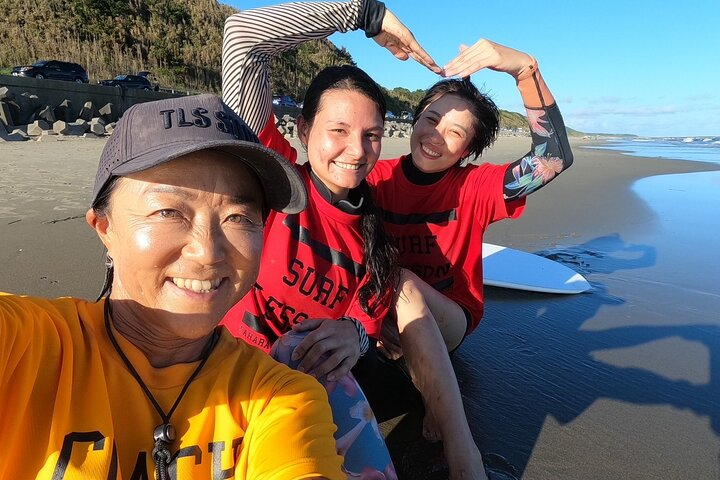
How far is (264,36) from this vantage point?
206 centimetres

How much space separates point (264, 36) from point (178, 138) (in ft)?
4.20

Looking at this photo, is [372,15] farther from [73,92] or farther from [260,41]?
[73,92]

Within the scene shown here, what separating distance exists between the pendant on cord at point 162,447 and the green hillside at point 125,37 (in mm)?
27439

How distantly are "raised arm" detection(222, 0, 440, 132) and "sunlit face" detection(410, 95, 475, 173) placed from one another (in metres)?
0.57

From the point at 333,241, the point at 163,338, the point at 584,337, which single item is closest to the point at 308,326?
the point at 333,241

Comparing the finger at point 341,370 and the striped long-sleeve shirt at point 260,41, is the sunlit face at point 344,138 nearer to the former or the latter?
the striped long-sleeve shirt at point 260,41

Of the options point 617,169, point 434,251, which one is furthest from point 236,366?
point 617,169

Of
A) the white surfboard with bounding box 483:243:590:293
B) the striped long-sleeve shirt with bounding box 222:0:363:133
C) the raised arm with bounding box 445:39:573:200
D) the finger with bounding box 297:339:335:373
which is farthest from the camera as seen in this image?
the white surfboard with bounding box 483:243:590:293

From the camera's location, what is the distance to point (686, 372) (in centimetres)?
276

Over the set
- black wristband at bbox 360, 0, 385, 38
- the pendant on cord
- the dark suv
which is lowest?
the dark suv

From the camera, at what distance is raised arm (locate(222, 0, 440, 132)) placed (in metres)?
2.04

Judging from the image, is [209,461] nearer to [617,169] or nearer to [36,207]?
[36,207]

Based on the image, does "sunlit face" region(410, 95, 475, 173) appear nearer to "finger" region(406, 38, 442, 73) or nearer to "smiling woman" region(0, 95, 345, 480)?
"finger" region(406, 38, 442, 73)

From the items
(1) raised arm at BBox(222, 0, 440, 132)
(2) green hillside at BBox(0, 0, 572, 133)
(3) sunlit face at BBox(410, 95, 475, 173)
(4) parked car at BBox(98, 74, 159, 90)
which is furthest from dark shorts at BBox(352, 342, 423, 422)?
(2) green hillside at BBox(0, 0, 572, 133)
